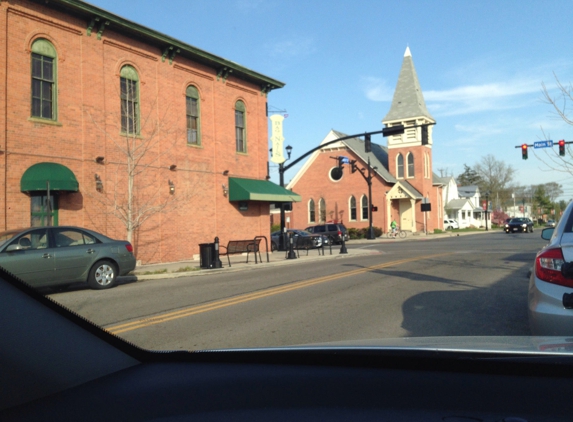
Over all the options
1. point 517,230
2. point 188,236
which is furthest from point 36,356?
point 517,230

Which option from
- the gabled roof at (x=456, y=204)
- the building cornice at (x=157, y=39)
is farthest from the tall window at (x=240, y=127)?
the gabled roof at (x=456, y=204)

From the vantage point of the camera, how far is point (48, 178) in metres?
17.2

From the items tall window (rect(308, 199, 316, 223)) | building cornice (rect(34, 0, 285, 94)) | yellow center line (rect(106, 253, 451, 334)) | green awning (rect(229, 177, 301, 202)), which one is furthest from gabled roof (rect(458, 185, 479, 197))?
yellow center line (rect(106, 253, 451, 334))

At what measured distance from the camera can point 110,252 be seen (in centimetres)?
1343

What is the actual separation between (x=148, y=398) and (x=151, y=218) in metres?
20.4

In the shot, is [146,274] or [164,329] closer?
[164,329]

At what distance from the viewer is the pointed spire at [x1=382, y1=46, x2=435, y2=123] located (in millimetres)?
53375

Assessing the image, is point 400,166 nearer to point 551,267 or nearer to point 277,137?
point 277,137

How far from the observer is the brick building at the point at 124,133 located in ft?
56.3

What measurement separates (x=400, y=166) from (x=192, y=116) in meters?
35.8

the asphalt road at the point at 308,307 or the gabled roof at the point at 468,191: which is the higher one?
the gabled roof at the point at 468,191

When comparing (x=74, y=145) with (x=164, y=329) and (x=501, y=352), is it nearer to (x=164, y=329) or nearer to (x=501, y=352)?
(x=164, y=329)

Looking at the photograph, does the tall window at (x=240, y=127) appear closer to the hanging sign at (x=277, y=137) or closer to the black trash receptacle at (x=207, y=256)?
the hanging sign at (x=277, y=137)

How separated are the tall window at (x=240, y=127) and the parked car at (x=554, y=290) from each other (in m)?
22.5
